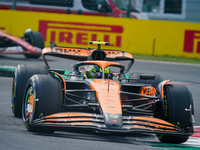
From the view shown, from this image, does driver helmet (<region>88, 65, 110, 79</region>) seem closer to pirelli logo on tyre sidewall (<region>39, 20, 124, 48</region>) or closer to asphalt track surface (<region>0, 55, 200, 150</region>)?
asphalt track surface (<region>0, 55, 200, 150</region>)

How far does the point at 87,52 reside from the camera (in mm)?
7805

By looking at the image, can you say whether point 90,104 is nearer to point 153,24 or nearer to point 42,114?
point 42,114

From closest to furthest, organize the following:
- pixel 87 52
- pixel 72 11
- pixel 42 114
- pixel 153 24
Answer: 1. pixel 42 114
2. pixel 87 52
3. pixel 153 24
4. pixel 72 11

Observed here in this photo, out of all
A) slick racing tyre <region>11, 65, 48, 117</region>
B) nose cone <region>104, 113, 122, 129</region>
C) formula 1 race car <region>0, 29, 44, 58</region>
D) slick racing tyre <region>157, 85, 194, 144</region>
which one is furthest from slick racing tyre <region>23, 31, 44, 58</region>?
nose cone <region>104, 113, 122, 129</region>

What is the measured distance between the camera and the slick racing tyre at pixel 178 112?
18.7 feet

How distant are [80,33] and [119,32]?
1.35m

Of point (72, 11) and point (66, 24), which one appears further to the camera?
point (72, 11)

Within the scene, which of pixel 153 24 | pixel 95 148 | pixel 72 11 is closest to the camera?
pixel 95 148

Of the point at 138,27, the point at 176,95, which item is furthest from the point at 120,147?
the point at 138,27

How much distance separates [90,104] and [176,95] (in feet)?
3.36

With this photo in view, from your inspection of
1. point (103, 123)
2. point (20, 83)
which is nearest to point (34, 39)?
point (20, 83)

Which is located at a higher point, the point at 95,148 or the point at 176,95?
the point at 176,95

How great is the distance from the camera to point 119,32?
17219 mm

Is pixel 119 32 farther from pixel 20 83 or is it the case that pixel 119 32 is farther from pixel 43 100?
pixel 43 100
